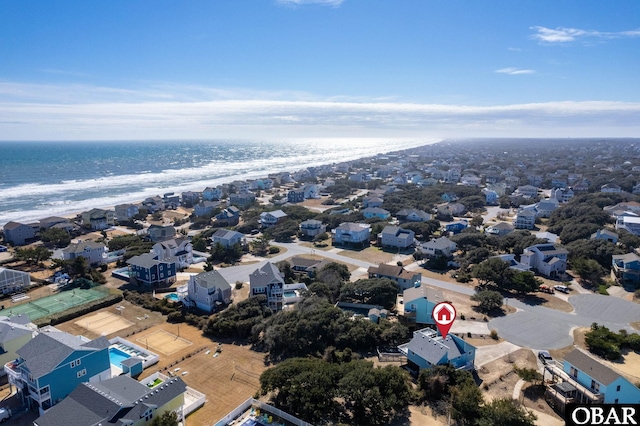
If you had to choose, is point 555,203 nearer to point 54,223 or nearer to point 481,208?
point 481,208

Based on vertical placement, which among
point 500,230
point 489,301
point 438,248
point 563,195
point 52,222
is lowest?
point 489,301

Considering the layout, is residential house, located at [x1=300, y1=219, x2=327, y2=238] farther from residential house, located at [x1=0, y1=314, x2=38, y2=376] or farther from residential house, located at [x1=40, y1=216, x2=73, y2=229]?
residential house, located at [x1=0, y1=314, x2=38, y2=376]

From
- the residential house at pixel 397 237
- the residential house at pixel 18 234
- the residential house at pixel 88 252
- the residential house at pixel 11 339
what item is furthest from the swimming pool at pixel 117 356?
the residential house at pixel 18 234

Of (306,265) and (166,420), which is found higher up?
(166,420)

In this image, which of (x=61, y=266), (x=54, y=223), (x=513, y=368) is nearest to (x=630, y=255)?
(x=513, y=368)

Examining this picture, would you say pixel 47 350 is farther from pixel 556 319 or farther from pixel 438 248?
pixel 438 248

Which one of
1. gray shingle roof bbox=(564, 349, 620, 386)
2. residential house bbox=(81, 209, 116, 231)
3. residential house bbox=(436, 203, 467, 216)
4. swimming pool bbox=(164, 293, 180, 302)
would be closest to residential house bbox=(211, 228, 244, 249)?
swimming pool bbox=(164, 293, 180, 302)

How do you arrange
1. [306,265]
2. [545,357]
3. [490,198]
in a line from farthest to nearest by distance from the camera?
1. [490,198]
2. [306,265]
3. [545,357]

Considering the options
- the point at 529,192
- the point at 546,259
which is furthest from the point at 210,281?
the point at 529,192
